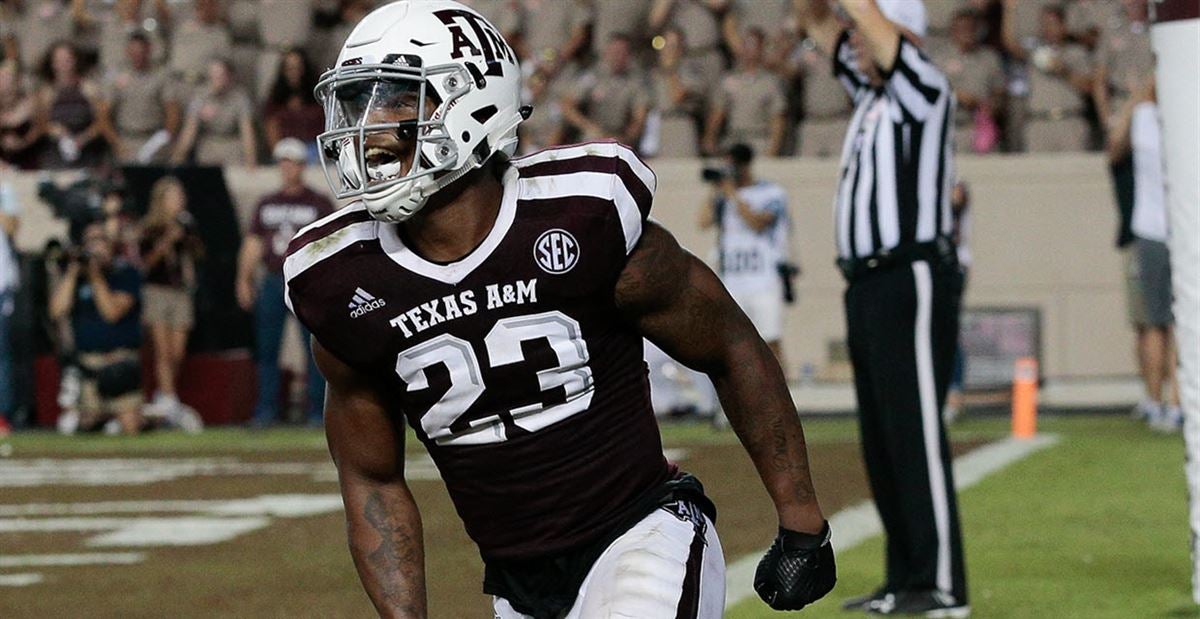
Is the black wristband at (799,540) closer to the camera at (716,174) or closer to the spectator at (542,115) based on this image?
the camera at (716,174)

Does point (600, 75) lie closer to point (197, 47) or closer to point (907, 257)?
point (197, 47)

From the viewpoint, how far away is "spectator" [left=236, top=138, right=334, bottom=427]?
14.7 meters

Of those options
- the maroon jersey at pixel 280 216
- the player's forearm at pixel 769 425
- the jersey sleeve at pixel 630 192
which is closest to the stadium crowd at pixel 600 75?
the maroon jersey at pixel 280 216

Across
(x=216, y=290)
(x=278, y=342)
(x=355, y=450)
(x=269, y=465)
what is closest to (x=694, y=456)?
(x=269, y=465)

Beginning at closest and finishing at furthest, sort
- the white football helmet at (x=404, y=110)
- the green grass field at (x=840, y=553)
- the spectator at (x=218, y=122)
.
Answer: the white football helmet at (x=404, y=110), the green grass field at (x=840, y=553), the spectator at (x=218, y=122)

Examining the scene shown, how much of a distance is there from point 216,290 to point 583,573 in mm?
12597

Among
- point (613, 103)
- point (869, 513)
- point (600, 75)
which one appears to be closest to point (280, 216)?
point (613, 103)

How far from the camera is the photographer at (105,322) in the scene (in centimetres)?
1420

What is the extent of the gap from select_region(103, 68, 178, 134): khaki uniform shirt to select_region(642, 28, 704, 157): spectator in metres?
4.28

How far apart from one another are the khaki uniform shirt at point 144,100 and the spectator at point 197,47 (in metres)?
0.18

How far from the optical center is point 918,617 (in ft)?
19.1

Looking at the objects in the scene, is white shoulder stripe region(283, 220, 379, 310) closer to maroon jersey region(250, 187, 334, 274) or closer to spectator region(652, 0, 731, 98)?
maroon jersey region(250, 187, 334, 274)

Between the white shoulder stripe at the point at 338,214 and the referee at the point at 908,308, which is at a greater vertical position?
the white shoulder stripe at the point at 338,214

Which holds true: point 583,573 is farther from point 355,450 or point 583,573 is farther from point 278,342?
point 278,342
